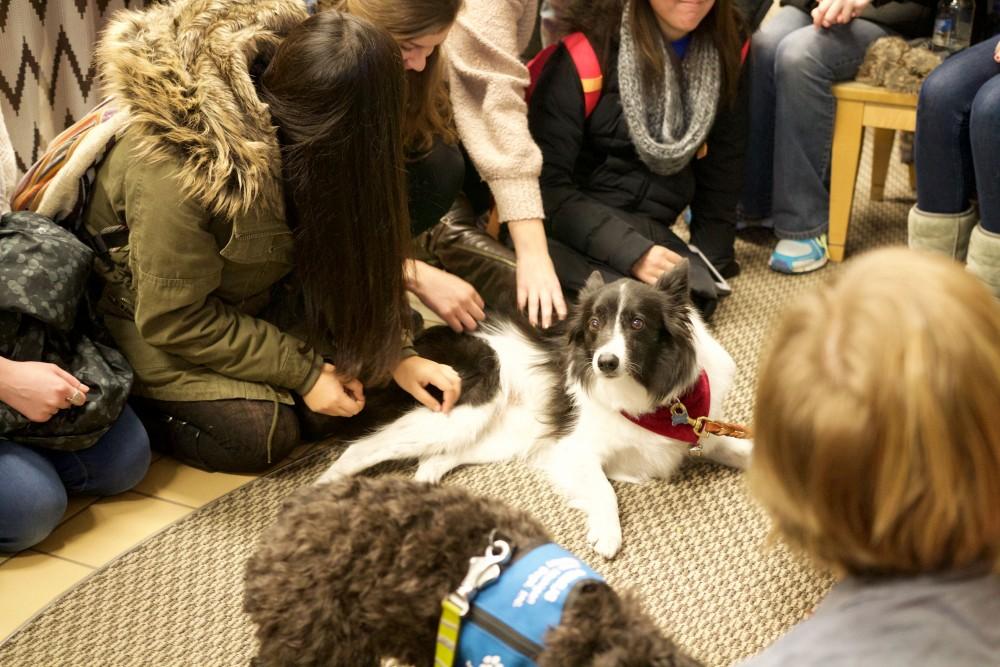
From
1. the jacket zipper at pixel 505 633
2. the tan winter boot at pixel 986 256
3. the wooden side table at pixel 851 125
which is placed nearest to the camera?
the jacket zipper at pixel 505 633

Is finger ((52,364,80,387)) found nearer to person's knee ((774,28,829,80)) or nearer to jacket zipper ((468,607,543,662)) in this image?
jacket zipper ((468,607,543,662))

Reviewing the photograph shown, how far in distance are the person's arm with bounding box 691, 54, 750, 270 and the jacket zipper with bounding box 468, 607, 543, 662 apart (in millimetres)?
2021

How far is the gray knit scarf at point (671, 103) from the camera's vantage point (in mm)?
2623

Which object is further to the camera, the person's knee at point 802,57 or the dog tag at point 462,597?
the person's knee at point 802,57

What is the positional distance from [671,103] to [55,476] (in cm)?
180

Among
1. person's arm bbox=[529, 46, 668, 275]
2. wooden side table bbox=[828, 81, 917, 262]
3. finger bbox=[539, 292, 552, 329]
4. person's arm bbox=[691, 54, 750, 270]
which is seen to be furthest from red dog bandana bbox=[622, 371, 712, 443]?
wooden side table bbox=[828, 81, 917, 262]

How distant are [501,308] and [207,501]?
0.81m

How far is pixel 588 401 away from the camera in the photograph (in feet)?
6.78

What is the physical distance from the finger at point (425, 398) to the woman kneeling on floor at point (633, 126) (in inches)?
27.6

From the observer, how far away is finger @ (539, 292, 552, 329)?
226cm

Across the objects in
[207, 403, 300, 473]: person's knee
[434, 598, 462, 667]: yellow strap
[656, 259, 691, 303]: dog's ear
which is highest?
[434, 598, 462, 667]: yellow strap

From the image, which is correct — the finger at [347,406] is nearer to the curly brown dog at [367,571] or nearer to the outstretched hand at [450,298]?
the outstretched hand at [450,298]

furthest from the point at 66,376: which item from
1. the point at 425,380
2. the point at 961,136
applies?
the point at 961,136

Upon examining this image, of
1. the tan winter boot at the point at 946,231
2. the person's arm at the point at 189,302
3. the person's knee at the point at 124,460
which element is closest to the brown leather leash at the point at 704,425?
the person's arm at the point at 189,302
